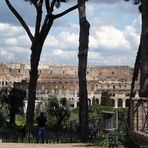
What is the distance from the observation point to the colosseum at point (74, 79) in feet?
366

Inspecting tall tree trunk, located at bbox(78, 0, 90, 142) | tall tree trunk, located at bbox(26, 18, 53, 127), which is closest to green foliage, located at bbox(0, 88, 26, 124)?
tall tree trunk, located at bbox(26, 18, 53, 127)

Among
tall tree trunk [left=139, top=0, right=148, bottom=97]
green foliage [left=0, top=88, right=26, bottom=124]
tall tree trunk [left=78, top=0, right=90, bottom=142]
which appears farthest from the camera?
green foliage [left=0, top=88, right=26, bottom=124]

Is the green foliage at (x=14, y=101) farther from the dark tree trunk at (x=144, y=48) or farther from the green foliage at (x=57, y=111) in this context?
the dark tree trunk at (x=144, y=48)

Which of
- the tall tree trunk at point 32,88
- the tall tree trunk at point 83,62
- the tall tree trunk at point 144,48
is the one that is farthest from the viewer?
the tall tree trunk at point 32,88

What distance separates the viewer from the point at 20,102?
2998 cm

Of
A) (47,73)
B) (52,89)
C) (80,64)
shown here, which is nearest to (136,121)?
(80,64)

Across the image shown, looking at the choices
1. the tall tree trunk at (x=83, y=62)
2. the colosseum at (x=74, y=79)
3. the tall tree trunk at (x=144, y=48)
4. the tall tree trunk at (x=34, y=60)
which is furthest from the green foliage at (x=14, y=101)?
the colosseum at (x=74, y=79)

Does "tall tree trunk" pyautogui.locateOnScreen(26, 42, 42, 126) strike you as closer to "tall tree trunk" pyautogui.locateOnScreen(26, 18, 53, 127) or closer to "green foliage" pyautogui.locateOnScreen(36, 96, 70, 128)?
"tall tree trunk" pyautogui.locateOnScreen(26, 18, 53, 127)

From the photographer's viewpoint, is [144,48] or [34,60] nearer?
[144,48]

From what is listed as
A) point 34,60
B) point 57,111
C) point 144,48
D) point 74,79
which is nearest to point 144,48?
point 144,48

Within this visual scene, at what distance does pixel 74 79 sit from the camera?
378ft

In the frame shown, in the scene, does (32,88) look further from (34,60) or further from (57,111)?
(57,111)

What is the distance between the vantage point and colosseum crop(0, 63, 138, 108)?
366 ft

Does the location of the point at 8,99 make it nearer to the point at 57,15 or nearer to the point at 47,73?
the point at 57,15
